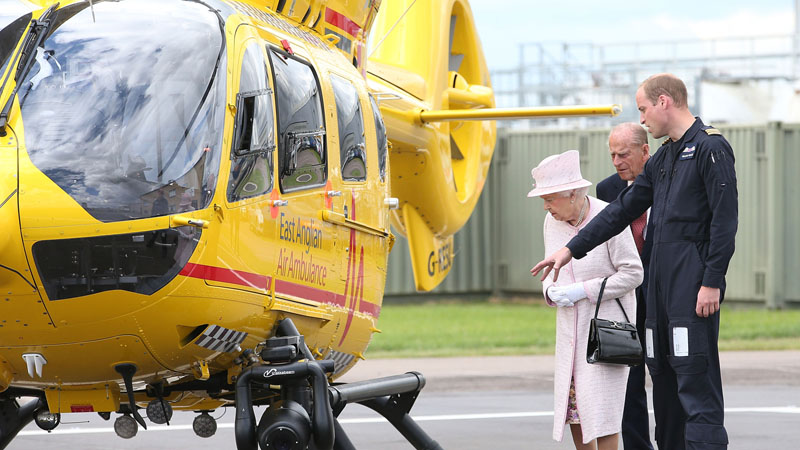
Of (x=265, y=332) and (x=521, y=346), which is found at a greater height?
(x=265, y=332)

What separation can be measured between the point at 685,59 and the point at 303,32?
74.3 feet

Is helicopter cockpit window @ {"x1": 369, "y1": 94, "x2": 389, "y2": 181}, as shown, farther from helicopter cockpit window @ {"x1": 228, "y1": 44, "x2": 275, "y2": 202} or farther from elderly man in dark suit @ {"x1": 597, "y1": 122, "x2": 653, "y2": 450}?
helicopter cockpit window @ {"x1": 228, "y1": 44, "x2": 275, "y2": 202}

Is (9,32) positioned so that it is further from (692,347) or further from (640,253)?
(640,253)

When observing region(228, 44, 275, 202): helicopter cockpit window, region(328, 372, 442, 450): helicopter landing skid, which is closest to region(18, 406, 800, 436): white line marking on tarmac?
region(328, 372, 442, 450): helicopter landing skid

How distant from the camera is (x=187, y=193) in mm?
5109

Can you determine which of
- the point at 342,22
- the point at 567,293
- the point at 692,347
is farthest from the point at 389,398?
the point at 342,22

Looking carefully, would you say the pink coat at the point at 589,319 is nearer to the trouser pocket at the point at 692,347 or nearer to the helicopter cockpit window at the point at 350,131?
the trouser pocket at the point at 692,347

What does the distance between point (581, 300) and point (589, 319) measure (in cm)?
12

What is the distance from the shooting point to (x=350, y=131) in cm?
675

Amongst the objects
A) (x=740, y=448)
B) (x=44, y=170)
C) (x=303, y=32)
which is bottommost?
(x=740, y=448)

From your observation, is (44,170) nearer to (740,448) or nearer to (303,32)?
(303,32)

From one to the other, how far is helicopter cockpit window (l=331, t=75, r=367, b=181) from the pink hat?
0.99 meters

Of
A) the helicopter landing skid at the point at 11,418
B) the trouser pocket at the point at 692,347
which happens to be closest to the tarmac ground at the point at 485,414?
the helicopter landing skid at the point at 11,418

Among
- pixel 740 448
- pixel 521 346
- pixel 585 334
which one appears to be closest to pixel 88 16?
pixel 585 334
